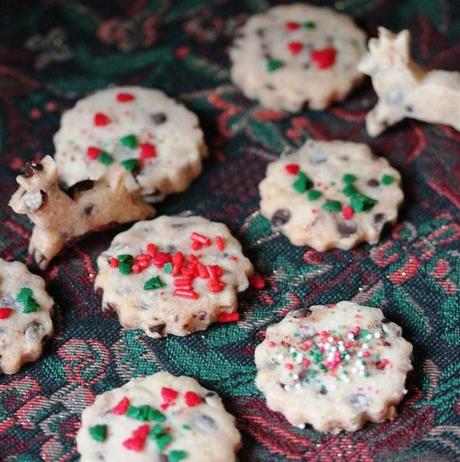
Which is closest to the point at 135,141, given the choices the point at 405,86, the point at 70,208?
the point at 70,208

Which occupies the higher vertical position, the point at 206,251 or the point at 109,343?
the point at 206,251

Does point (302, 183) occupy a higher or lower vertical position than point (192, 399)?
higher

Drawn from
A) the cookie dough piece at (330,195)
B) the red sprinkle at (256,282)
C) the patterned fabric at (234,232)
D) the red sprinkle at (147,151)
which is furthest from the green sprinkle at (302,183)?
the red sprinkle at (147,151)

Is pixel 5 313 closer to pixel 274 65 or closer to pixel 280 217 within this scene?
pixel 280 217

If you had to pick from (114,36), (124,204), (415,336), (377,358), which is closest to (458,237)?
(415,336)

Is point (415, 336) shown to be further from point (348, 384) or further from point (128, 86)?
point (128, 86)

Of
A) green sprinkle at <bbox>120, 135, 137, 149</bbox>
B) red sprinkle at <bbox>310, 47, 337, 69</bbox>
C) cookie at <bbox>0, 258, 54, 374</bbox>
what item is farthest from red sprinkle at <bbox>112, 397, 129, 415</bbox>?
red sprinkle at <bbox>310, 47, 337, 69</bbox>
